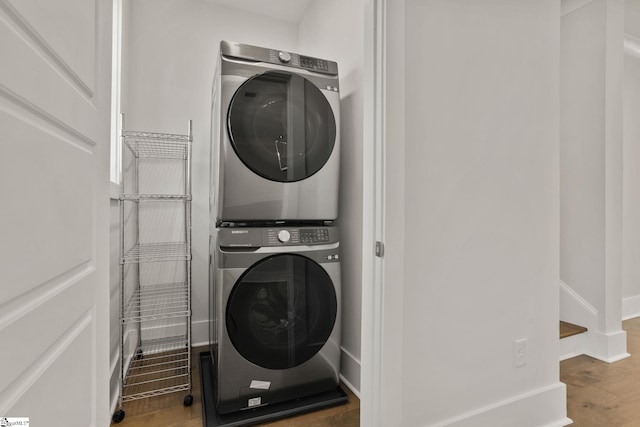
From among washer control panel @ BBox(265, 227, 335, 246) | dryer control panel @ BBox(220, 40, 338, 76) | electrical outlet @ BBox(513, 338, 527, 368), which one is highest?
dryer control panel @ BBox(220, 40, 338, 76)

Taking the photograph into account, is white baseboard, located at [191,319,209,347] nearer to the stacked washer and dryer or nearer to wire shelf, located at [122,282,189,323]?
wire shelf, located at [122,282,189,323]

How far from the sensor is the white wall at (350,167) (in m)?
1.86

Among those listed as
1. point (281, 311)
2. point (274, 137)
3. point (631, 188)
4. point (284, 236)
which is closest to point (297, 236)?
point (284, 236)

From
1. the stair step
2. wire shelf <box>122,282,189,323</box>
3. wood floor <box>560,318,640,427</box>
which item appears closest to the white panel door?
wire shelf <box>122,282,189,323</box>

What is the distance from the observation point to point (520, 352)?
1.48 m

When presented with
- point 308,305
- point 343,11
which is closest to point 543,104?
point 343,11

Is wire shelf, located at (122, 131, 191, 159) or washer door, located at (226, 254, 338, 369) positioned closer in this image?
washer door, located at (226, 254, 338, 369)

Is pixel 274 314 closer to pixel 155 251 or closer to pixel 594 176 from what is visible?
pixel 155 251

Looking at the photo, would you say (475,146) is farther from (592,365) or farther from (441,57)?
(592,365)

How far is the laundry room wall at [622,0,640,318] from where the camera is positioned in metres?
2.99

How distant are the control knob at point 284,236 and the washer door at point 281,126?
27 centimetres

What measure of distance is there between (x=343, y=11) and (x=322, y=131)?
861 millimetres

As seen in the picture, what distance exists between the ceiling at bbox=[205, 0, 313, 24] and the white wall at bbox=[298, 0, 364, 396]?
473 mm

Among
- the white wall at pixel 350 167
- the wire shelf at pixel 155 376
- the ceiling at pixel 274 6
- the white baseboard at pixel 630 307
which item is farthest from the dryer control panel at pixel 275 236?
the white baseboard at pixel 630 307
